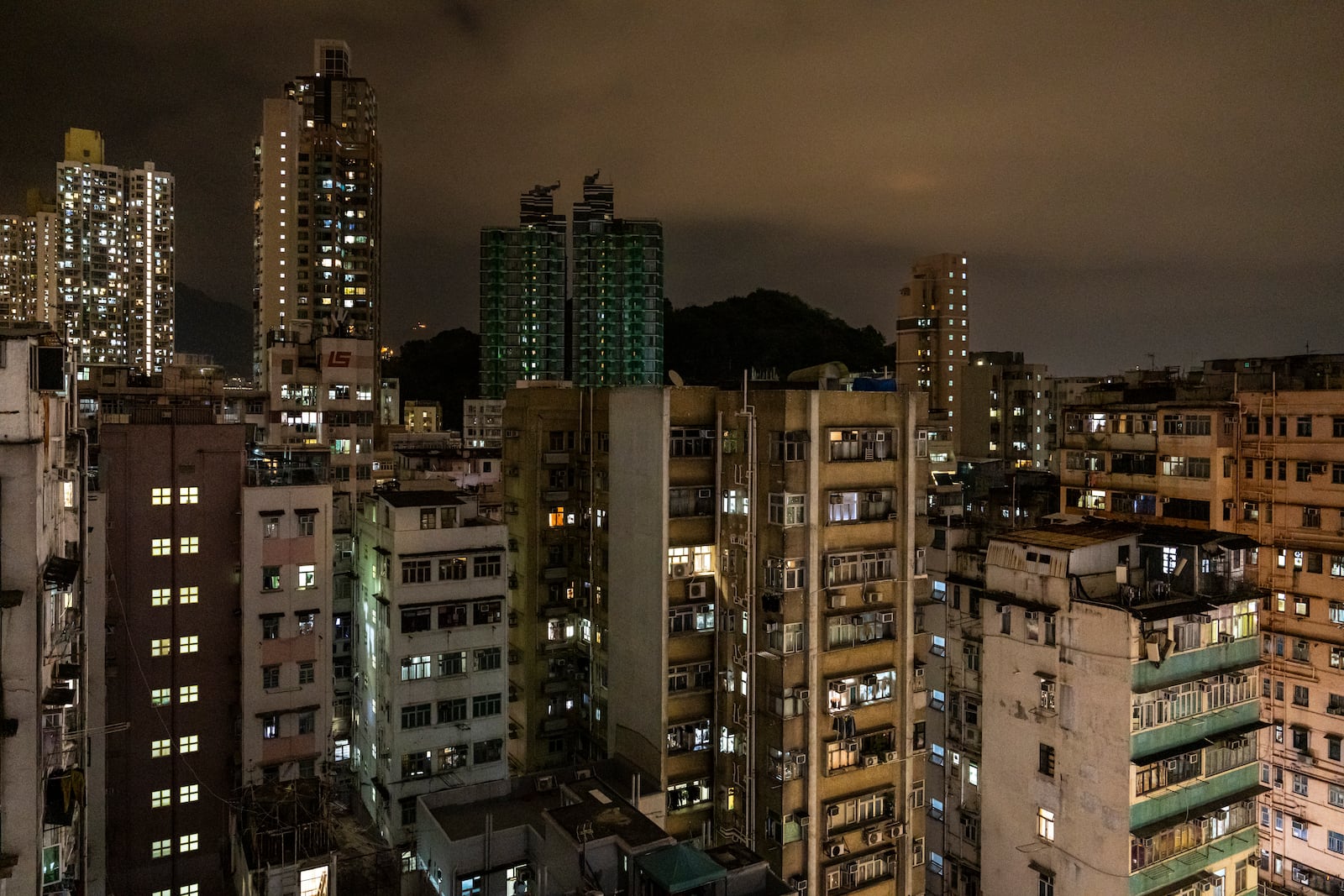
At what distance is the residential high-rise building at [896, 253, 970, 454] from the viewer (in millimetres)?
73062

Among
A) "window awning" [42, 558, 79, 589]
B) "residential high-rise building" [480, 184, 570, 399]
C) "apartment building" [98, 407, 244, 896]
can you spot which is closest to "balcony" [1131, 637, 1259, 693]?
"window awning" [42, 558, 79, 589]

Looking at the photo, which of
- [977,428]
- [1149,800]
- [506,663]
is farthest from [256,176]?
[1149,800]

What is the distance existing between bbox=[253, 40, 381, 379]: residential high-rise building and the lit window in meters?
85.3

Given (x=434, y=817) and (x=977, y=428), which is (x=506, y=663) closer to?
(x=434, y=817)

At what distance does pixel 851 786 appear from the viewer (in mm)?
22984

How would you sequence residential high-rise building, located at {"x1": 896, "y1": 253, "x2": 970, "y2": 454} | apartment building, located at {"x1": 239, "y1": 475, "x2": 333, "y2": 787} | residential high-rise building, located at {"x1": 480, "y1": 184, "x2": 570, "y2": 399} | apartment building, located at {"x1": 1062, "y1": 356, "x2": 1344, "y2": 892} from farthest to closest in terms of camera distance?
1. residential high-rise building, located at {"x1": 480, "y1": 184, "x2": 570, "y2": 399}
2. residential high-rise building, located at {"x1": 896, "y1": 253, "x2": 970, "y2": 454}
3. apartment building, located at {"x1": 1062, "y1": 356, "x2": 1344, "y2": 892}
4. apartment building, located at {"x1": 239, "y1": 475, "x2": 333, "y2": 787}

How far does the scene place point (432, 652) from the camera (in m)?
26.2

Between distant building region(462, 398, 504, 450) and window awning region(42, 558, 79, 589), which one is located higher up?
distant building region(462, 398, 504, 450)

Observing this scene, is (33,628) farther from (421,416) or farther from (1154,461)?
(421,416)

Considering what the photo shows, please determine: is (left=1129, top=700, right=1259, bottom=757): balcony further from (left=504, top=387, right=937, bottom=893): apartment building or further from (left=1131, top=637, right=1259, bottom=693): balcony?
(left=504, top=387, right=937, bottom=893): apartment building

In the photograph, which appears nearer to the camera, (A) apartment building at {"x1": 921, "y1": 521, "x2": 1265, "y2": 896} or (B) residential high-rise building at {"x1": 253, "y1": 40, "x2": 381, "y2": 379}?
(A) apartment building at {"x1": 921, "y1": 521, "x2": 1265, "y2": 896}

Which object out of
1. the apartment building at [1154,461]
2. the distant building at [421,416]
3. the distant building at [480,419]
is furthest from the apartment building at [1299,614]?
the distant building at [421,416]

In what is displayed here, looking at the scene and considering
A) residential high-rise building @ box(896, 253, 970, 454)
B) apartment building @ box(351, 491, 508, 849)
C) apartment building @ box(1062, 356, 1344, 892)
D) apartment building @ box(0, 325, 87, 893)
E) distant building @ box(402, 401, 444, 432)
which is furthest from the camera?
distant building @ box(402, 401, 444, 432)

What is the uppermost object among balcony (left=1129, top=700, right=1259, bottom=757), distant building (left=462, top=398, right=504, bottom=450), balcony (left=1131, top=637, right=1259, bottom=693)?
distant building (left=462, top=398, right=504, bottom=450)
